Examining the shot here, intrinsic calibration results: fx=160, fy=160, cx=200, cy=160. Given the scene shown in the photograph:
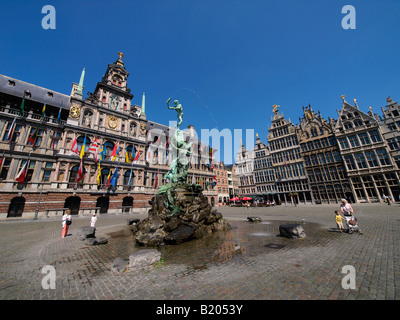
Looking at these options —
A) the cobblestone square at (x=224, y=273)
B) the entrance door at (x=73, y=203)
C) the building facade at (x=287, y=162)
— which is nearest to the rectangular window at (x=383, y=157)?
the building facade at (x=287, y=162)

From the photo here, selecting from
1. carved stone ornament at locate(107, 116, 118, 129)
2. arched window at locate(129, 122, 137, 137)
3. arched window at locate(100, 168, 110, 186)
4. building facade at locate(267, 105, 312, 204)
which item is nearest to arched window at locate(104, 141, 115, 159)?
arched window at locate(100, 168, 110, 186)

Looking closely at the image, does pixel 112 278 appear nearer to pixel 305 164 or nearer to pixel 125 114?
pixel 125 114

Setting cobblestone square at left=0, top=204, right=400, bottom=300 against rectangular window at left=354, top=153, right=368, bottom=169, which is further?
rectangular window at left=354, top=153, right=368, bottom=169

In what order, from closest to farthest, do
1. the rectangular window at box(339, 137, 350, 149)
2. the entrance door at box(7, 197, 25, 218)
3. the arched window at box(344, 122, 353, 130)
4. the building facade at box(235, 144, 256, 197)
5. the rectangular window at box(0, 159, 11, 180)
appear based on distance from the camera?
1. the entrance door at box(7, 197, 25, 218)
2. the rectangular window at box(0, 159, 11, 180)
3. the rectangular window at box(339, 137, 350, 149)
4. the arched window at box(344, 122, 353, 130)
5. the building facade at box(235, 144, 256, 197)

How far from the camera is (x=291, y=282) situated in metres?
3.47

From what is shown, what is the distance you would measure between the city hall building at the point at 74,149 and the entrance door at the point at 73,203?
11cm

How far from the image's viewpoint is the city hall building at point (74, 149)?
2083 cm

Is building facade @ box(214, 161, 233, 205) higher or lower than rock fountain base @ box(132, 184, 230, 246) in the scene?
higher

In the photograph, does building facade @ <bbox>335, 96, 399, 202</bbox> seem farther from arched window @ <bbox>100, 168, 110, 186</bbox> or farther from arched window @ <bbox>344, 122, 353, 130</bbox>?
arched window @ <bbox>100, 168, 110, 186</bbox>

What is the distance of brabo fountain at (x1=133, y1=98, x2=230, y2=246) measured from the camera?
7654mm

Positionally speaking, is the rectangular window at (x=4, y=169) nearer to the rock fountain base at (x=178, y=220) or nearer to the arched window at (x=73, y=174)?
the arched window at (x=73, y=174)

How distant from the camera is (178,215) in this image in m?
9.42

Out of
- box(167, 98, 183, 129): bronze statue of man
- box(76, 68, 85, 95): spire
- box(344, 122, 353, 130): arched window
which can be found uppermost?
box(76, 68, 85, 95): spire
